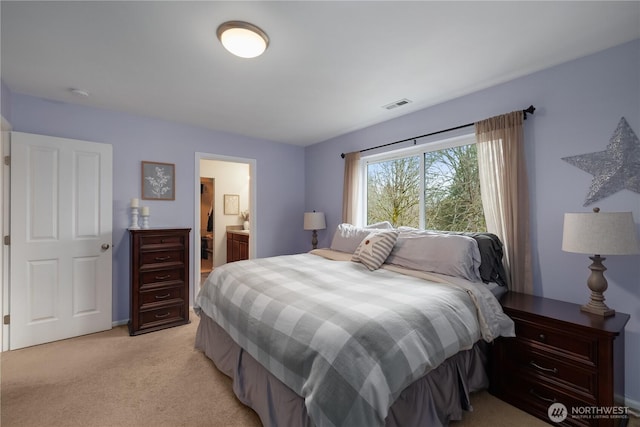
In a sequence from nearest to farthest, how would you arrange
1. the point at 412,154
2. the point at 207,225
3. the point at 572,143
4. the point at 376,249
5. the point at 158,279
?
the point at 572,143, the point at 376,249, the point at 158,279, the point at 412,154, the point at 207,225

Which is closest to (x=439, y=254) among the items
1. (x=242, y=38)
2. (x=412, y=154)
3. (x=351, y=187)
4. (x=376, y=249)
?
(x=376, y=249)

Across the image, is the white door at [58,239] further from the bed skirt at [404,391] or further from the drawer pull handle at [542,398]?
the drawer pull handle at [542,398]

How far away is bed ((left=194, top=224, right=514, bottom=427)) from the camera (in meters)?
1.24

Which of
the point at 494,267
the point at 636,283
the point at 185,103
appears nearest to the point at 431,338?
the point at 494,267

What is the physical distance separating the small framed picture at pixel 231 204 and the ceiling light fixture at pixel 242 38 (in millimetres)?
4753

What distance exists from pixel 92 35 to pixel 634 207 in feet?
12.2

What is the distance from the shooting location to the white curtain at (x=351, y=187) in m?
3.86

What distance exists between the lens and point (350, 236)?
325cm

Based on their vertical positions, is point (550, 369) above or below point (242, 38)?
below

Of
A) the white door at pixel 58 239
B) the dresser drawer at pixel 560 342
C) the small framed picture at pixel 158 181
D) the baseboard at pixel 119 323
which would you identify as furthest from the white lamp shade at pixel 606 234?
the baseboard at pixel 119 323

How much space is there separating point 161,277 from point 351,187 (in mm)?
2566

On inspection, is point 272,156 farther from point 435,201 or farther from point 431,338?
point 431,338

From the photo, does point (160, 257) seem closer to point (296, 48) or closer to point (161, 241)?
point (161, 241)

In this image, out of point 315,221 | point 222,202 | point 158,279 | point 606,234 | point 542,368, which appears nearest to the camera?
point 606,234
